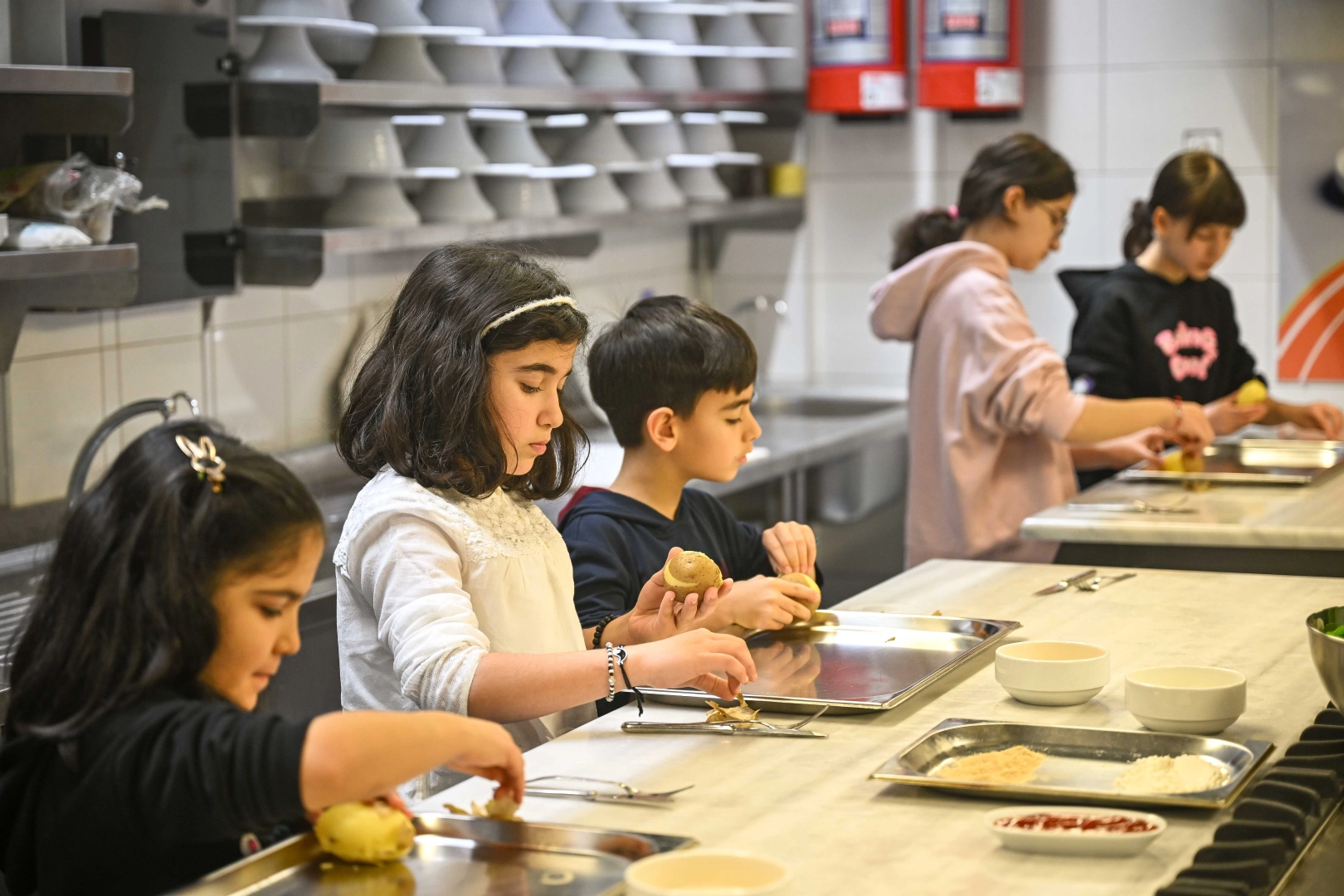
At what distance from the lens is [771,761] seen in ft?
4.74

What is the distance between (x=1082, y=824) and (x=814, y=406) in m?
3.43

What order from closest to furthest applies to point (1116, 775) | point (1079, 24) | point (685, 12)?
point (1116, 775), point (685, 12), point (1079, 24)

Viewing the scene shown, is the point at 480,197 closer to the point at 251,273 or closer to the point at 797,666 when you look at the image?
the point at 251,273

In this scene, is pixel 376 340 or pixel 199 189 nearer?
pixel 376 340

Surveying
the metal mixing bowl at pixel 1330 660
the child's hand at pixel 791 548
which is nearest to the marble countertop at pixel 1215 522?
the child's hand at pixel 791 548

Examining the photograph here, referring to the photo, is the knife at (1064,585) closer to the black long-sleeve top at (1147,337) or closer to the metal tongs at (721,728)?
the metal tongs at (721,728)

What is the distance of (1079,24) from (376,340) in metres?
3.17

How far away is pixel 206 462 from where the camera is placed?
119cm

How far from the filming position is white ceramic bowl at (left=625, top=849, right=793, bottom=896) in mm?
1076

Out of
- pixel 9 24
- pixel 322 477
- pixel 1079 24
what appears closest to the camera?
pixel 9 24

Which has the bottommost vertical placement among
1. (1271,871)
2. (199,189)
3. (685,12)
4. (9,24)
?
(1271,871)

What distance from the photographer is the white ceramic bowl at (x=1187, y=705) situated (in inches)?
58.0

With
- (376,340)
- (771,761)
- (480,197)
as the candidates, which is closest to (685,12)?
(480,197)

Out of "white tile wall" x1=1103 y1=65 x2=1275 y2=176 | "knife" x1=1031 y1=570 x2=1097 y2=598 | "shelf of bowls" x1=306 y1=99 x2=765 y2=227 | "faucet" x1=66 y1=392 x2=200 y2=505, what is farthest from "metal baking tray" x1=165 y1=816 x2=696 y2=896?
Result: "white tile wall" x1=1103 y1=65 x2=1275 y2=176
